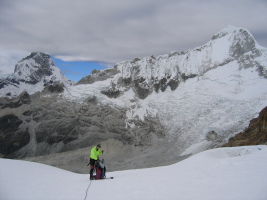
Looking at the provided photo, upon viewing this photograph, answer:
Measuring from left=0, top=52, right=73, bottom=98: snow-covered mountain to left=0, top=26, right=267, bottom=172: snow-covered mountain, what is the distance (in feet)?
191

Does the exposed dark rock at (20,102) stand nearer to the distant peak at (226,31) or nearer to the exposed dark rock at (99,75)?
the exposed dark rock at (99,75)

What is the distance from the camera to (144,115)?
287ft

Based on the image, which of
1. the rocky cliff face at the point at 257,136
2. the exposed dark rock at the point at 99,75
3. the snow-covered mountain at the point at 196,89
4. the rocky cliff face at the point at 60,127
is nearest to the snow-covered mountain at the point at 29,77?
the exposed dark rock at the point at 99,75

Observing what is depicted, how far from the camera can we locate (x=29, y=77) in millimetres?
180125

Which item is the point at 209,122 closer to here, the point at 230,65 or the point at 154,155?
the point at 154,155

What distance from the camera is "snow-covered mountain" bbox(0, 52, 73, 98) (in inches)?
6531

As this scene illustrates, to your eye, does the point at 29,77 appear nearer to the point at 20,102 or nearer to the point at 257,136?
Result: the point at 20,102

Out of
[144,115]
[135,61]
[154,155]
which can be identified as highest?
[135,61]

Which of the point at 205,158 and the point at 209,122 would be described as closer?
the point at 205,158

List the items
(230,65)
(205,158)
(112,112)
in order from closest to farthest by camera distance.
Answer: (205,158), (230,65), (112,112)

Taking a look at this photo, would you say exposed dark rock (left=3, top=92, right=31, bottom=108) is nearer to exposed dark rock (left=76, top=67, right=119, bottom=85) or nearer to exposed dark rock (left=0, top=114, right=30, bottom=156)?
exposed dark rock (left=0, top=114, right=30, bottom=156)

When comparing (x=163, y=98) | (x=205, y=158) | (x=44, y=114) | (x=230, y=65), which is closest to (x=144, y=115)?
(x=163, y=98)

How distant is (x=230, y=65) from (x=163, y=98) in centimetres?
2371

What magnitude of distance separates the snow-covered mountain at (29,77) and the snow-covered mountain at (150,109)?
191 ft
